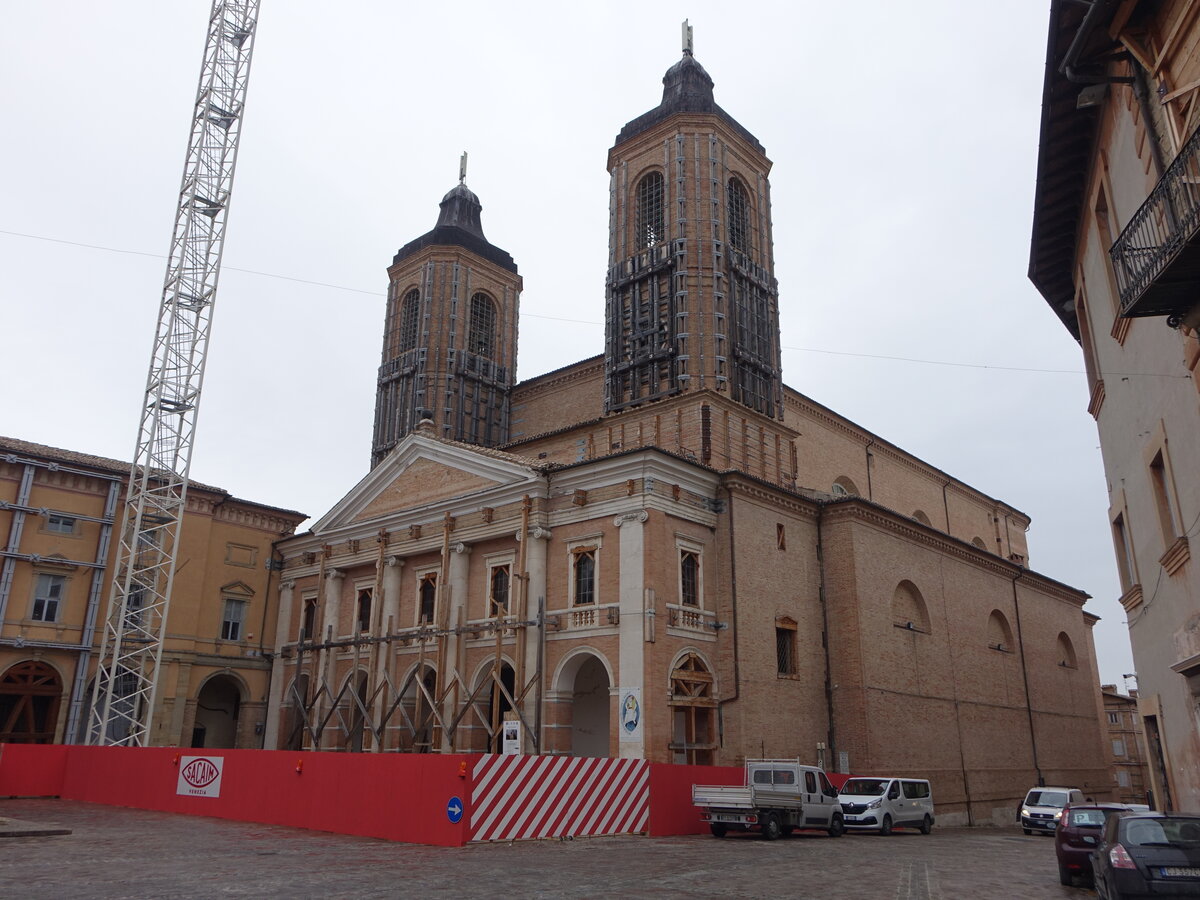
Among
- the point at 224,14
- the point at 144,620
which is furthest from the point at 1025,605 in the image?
the point at 224,14

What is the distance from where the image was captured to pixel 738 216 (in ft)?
118

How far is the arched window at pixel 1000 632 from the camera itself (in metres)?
36.6

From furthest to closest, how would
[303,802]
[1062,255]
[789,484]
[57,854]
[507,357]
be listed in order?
[507,357] < [789,484] < [303,802] < [1062,255] < [57,854]

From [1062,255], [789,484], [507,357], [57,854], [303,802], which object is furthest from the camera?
[507,357]

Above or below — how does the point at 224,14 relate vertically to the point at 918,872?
above

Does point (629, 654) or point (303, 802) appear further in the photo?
point (629, 654)

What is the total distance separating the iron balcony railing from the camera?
880 centimetres

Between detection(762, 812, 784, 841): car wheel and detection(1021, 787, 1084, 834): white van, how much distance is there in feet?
29.4

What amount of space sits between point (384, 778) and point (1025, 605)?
31079mm

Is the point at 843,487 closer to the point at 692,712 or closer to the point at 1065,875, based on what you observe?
the point at 692,712

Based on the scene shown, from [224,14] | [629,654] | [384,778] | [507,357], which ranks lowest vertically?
[384,778]

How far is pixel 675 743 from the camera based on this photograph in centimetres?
2419

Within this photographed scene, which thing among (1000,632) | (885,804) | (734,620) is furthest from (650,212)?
(885,804)

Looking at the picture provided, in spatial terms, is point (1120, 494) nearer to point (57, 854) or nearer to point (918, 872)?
point (918, 872)
